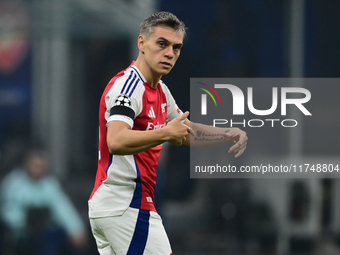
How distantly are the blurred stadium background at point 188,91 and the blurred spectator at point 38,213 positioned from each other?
22 centimetres

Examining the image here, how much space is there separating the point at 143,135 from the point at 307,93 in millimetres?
4847

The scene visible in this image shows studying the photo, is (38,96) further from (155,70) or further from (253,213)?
(155,70)

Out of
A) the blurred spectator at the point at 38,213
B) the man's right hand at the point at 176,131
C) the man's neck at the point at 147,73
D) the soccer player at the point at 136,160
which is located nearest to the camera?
the man's right hand at the point at 176,131

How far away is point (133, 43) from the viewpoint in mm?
6930

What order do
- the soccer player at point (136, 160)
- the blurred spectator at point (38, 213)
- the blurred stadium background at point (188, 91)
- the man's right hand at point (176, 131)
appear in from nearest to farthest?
the man's right hand at point (176, 131)
the soccer player at point (136, 160)
the blurred spectator at point (38, 213)
the blurred stadium background at point (188, 91)

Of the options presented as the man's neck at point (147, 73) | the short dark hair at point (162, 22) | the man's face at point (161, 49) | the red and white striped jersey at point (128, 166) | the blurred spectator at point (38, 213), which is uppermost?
the short dark hair at point (162, 22)

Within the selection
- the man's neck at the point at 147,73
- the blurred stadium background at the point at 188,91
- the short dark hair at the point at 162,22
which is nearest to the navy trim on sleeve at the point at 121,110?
the man's neck at the point at 147,73

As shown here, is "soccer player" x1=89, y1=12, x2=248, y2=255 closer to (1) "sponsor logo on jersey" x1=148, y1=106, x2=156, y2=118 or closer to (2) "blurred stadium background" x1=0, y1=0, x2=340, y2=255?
(1) "sponsor logo on jersey" x1=148, y1=106, x2=156, y2=118

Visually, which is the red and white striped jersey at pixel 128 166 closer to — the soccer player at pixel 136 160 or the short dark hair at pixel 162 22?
the soccer player at pixel 136 160

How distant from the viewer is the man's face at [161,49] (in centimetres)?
306

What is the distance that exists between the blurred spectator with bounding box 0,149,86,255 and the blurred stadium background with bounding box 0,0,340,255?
221 millimetres

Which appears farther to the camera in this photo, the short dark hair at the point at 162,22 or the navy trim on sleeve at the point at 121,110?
the short dark hair at the point at 162,22

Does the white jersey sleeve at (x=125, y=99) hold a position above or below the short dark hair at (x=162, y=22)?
below

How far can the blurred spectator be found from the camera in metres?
6.25
